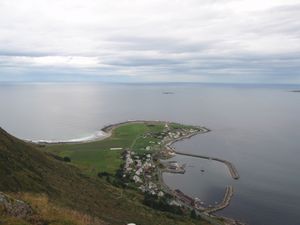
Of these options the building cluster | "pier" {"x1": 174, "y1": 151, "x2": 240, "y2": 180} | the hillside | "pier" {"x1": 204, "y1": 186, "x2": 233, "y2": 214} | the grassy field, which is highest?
the hillside

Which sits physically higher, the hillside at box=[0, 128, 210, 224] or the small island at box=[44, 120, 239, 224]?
the hillside at box=[0, 128, 210, 224]

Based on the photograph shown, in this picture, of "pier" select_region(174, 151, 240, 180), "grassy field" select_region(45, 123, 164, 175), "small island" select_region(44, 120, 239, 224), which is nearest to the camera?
"small island" select_region(44, 120, 239, 224)

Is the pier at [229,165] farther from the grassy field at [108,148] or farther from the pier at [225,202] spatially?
the grassy field at [108,148]

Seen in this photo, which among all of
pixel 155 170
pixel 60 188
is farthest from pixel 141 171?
pixel 60 188

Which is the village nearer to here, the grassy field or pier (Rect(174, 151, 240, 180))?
the grassy field

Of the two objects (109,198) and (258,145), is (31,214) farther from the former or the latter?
(258,145)

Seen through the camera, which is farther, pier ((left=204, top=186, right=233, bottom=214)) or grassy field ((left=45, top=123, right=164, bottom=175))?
grassy field ((left=45, top=123, right=164, bottom=175))

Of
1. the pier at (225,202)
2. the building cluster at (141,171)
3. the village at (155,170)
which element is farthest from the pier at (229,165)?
the building cluster at (141,171)

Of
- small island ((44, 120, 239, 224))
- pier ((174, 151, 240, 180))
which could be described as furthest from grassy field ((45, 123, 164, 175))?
pier ((174, 151, 240, 180))
